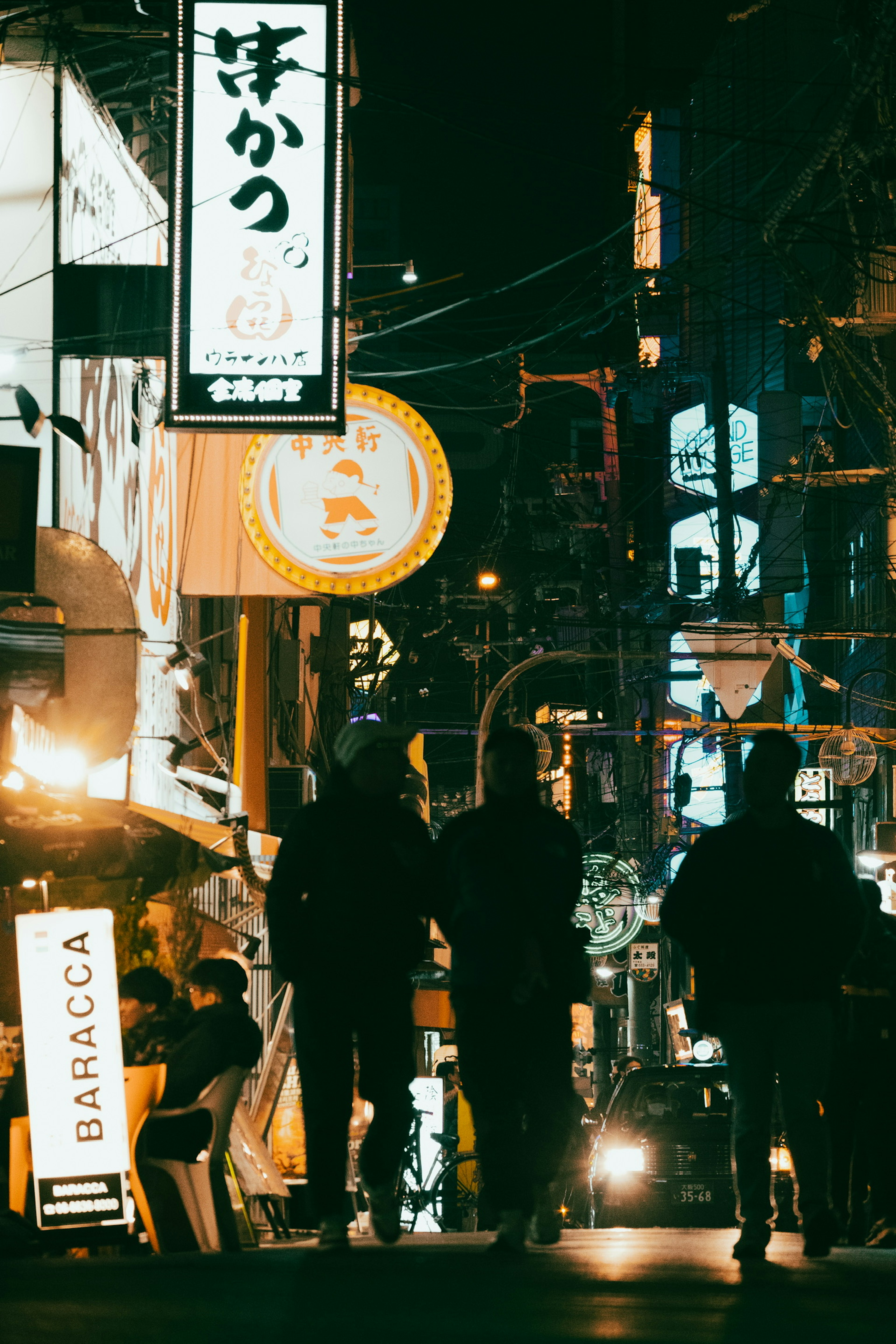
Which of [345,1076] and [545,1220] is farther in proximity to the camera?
[545,1220]

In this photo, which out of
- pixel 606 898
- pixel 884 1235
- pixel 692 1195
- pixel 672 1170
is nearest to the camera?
pixel 884 1235

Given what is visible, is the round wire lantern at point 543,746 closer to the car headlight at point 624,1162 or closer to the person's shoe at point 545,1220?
the car headlight at point 624,1162

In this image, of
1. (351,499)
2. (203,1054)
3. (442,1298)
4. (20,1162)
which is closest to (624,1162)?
(351,499)

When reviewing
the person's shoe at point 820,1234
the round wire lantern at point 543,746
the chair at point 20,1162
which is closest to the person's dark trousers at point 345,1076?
the person's shoe at point 820,1234

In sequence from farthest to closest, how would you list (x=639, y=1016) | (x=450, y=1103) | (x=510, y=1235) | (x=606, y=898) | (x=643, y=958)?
(x=639, y=1016), (x=643, y=958), (x=606, y=898), (x=450, y=1103), (x=510, y=1235)

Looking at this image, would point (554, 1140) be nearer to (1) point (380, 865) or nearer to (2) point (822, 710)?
(1) point (380, 865)

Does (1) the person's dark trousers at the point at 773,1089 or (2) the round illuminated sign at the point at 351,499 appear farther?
(2) the round illuminated sign at the point at 351,499

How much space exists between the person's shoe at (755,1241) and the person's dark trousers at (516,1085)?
2.73 ft

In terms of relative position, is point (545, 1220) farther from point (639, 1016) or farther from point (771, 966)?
point (639, 1016)

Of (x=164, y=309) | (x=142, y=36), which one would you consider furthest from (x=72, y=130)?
(x=164, y=309)

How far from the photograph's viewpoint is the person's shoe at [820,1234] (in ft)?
20.1

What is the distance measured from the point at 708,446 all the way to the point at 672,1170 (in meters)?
30.9

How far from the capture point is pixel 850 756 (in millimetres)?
22625

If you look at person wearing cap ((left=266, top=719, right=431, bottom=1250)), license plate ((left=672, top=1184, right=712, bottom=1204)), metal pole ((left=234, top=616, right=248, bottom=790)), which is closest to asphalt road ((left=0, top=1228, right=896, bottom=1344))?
person wearing cap ((left=266, top=719, right=431, bottom=1250))
